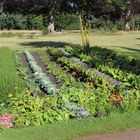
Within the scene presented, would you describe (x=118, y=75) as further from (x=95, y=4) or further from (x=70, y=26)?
(x=70, y=26)

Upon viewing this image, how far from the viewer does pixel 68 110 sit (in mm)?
8766

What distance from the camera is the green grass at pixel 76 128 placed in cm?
737

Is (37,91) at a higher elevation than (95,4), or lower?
lower

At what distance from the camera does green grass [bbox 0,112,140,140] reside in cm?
737

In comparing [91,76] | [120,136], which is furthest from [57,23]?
[120,136]

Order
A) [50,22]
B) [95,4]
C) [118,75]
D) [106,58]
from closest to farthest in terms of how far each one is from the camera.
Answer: [118,75], [106,58], [95,4], [50,22]

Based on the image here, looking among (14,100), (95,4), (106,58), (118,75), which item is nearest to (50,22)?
(95,4)

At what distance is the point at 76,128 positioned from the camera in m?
7.79

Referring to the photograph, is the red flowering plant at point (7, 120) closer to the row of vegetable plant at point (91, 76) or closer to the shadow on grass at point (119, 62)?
the row of vegetable plant at point (91, 76)

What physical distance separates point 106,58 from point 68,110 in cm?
1134

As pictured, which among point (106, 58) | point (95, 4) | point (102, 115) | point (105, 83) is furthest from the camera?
point (95, 4)

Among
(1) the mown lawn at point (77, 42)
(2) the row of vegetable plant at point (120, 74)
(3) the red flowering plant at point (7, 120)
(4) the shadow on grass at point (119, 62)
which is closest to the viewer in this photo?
(3) the red flowering plant at point (7, 120)

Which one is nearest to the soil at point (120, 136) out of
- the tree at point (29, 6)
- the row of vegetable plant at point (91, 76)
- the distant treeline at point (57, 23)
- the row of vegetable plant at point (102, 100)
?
the row of vegetable plant at point (102, 100)

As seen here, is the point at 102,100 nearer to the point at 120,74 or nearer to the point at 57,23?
the point at 120,74
